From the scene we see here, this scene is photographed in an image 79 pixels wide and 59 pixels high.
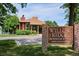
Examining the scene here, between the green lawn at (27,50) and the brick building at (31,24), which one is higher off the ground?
the brick building at (31,24)

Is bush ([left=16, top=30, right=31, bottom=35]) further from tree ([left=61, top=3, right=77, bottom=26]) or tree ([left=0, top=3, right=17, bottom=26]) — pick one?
tree ([left=61, top=3, right=77, bottom=26])

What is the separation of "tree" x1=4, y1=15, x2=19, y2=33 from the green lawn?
32 cm

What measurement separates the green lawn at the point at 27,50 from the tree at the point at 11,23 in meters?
0.32

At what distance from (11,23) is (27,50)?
80 cm

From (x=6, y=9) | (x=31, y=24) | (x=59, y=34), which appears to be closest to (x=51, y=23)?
(x=59, y=34)

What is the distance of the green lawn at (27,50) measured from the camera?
6.88m

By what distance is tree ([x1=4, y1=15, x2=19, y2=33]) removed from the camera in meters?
6.85

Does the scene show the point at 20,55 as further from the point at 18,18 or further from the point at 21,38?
the point at 18,18

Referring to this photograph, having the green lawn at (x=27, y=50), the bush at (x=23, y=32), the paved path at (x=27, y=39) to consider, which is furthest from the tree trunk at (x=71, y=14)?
the bush at (x=23, y=32)

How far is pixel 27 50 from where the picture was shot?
6.89m

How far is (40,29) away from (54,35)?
396 millimetres

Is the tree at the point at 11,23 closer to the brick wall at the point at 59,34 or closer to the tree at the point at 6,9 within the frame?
the tree at the point at 6,9

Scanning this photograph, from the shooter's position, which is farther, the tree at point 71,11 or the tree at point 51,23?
the tree at point 71,11

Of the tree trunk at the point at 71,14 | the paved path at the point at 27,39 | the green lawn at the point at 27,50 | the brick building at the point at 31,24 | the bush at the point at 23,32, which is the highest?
the tree trunk at the point at 71,14
